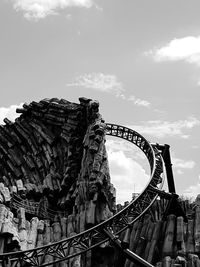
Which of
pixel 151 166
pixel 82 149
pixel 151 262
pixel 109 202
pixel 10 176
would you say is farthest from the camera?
pixel 10 176

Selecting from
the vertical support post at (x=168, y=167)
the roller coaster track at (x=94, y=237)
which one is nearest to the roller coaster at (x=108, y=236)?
the roller coaster track at (x=94, y=237)

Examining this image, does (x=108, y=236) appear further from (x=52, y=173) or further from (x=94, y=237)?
(x=52, y=173)

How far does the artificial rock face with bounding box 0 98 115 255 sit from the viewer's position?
1770cm

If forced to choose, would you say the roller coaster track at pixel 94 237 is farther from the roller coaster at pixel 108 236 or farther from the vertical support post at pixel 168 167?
the vertical support post at pixel 168 167

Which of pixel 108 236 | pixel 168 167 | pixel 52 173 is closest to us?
pixel 108 236

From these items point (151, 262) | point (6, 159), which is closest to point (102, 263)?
point (151, 262)

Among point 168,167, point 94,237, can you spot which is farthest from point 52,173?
point 94,237

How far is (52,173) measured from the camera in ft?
72.6

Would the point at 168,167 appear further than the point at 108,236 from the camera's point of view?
Yes

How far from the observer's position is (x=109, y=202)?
1817 centimetres

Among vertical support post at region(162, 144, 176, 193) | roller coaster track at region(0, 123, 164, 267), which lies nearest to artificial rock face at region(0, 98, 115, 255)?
roller coaster track at region(0, 123, 164, 267)

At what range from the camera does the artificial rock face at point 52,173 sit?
17703 millimetres

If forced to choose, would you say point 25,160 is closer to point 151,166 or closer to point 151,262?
point 151,166

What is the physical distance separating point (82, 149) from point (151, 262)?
20.4ft
